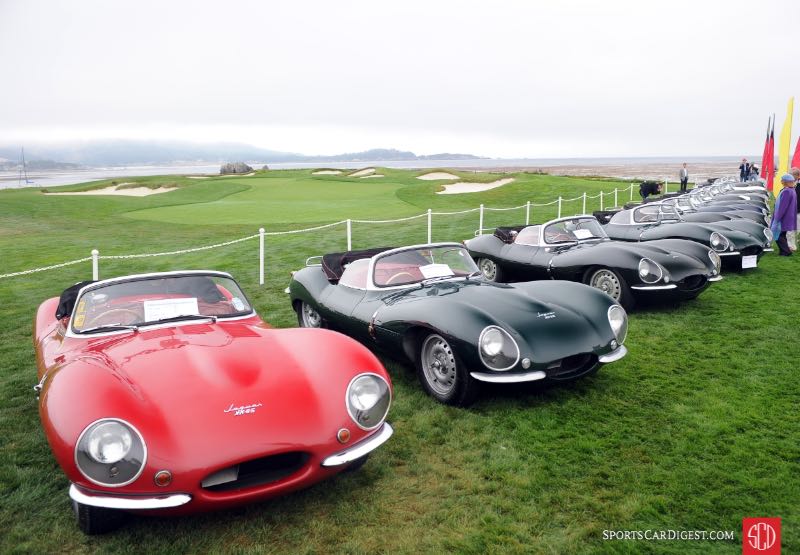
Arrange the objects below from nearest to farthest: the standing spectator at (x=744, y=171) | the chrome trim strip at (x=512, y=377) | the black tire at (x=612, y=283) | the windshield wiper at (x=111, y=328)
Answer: the windshield wiper at (x=111, y=328) → the chrome trim strip at (x=512, y=377) → the black tire at (x=612, y=283) → the standing spectator at (x=744, y=171)

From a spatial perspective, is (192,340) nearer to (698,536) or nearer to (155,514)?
(155,514)

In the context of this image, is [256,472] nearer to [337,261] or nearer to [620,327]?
[620,327]

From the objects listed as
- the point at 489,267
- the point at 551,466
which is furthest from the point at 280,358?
the point at 489,267

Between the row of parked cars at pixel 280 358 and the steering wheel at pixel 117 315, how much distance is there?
0.01m

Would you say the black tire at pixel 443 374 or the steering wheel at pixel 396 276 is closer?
the black tire at pixel 443 374

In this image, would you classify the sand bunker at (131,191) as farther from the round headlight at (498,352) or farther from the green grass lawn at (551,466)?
the round headlight at (498,352)

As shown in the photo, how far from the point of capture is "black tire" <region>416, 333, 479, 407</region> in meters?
4.80

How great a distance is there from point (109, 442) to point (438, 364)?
2.78m

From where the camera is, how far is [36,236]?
19406mm

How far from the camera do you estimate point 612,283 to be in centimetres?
794

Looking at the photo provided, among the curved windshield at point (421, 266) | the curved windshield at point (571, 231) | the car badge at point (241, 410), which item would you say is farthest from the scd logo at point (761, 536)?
the curved windshield at point (571, 231)

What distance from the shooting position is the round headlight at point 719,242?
10.6m

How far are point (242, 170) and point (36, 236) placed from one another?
52.5 meters

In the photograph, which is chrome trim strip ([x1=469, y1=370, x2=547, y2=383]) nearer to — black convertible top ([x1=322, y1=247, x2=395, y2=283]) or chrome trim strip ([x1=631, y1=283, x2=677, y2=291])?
black convertible top ([x1=322, y1=247, x2=395, y2=283])
